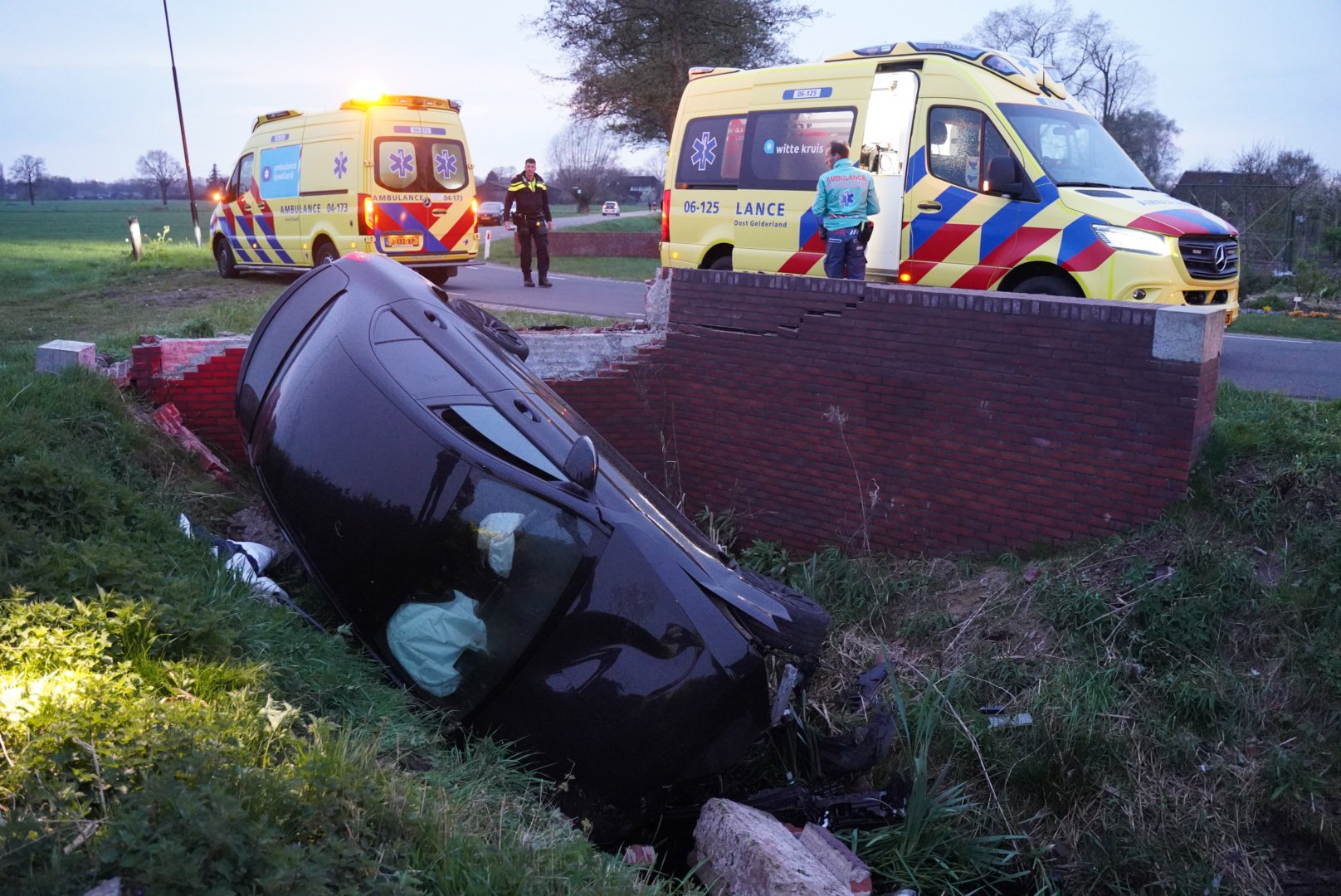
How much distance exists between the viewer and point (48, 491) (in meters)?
4.27

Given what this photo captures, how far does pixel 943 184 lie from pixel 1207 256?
6.45 feet

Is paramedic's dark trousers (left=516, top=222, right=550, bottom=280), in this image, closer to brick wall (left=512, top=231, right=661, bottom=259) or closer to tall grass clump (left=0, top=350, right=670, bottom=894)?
brick wall (left=512, top=231, right=661, bottom=259)

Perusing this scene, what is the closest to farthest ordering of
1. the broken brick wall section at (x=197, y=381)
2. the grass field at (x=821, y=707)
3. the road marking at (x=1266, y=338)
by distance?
the grass field at (x=821, y=707) < the broken brick wall section at (x=197, y=381) < the road marking at (x=1266, y=338)

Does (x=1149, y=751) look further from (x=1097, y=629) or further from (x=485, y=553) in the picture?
(x=485, y=553)

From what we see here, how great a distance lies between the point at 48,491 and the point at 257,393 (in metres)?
0.92

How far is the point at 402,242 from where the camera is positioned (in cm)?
1369

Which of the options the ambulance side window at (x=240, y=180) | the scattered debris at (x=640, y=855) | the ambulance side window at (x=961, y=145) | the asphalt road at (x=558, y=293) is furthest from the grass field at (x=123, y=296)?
the scattered debris at (x=640, y=855)

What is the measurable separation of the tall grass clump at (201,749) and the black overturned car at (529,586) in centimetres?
23

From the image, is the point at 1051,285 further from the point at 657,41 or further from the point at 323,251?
the point at 657,41

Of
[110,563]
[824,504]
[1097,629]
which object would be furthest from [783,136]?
[110,563]

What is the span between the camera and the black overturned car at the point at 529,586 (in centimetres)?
362

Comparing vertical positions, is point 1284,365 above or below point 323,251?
below

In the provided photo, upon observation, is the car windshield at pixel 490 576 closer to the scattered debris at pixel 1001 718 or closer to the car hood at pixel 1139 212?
the scattered debris at pixel 1001 718

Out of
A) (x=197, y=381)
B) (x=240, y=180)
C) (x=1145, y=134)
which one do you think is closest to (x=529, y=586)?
(x=197, y=381)
